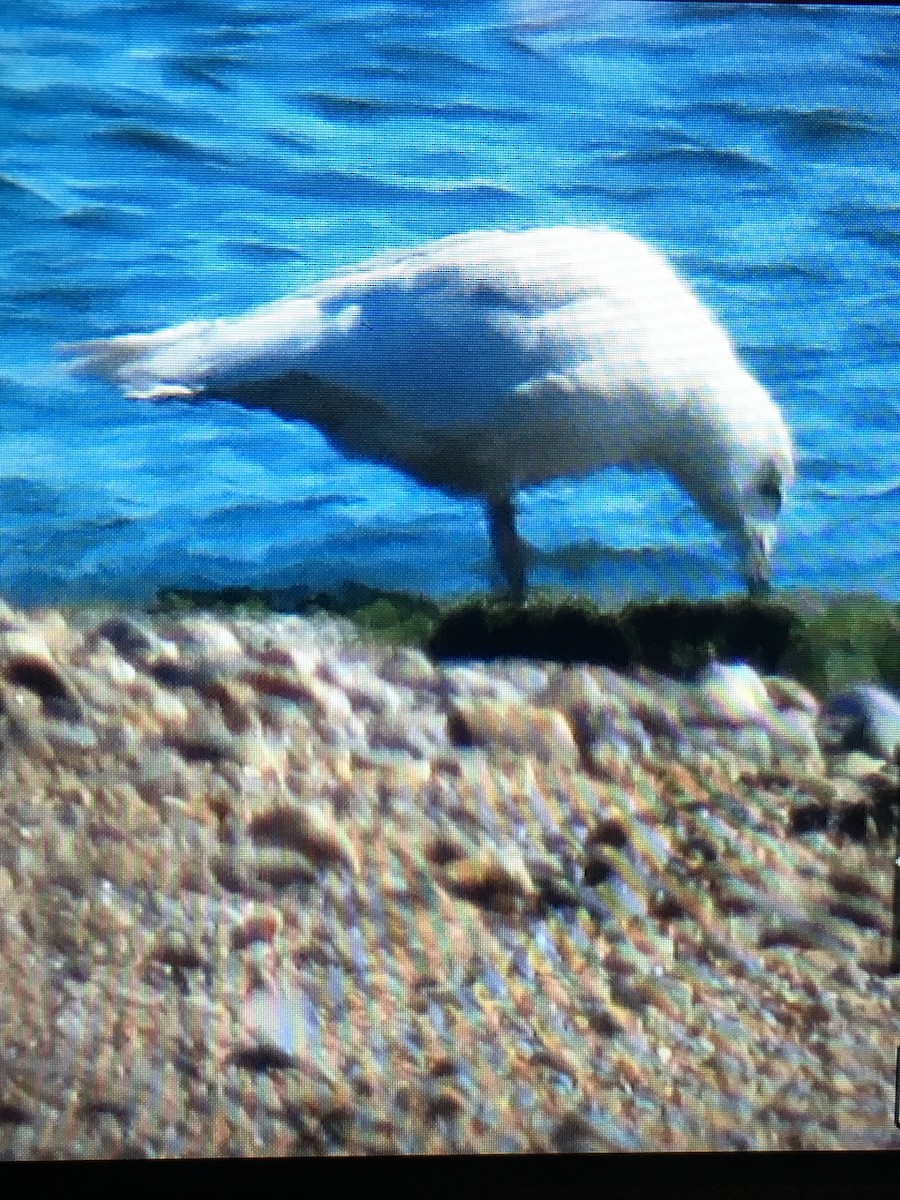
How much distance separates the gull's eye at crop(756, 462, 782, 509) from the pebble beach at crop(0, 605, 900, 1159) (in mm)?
129

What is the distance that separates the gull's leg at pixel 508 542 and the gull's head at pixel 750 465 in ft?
0.44

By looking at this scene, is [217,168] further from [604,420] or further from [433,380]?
[604,420]

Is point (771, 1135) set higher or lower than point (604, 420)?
lower

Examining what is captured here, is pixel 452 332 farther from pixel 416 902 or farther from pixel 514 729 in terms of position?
pixel 416 902

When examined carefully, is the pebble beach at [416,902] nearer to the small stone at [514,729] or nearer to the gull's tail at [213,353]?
the small stone at [514,729]

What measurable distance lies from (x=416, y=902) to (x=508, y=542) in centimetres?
28

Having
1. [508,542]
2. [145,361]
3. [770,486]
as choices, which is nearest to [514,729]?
[508,542]

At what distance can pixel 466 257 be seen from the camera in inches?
59.8

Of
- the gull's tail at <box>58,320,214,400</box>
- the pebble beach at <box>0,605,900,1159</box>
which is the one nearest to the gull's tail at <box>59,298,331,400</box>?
the gull's tail at <box>58,320,214,400</box>

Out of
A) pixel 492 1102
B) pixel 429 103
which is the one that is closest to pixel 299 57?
pixel 429 103

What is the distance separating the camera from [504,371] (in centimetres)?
152

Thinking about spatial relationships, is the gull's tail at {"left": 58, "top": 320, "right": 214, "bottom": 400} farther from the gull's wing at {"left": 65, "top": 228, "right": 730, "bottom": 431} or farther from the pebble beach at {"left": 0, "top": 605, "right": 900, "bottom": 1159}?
the pebble beach at {"left": 0, "top": 605, "right": 900, "bottom": 1159}

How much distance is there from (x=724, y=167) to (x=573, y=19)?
158 mm

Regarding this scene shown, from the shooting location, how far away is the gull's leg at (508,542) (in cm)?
153
